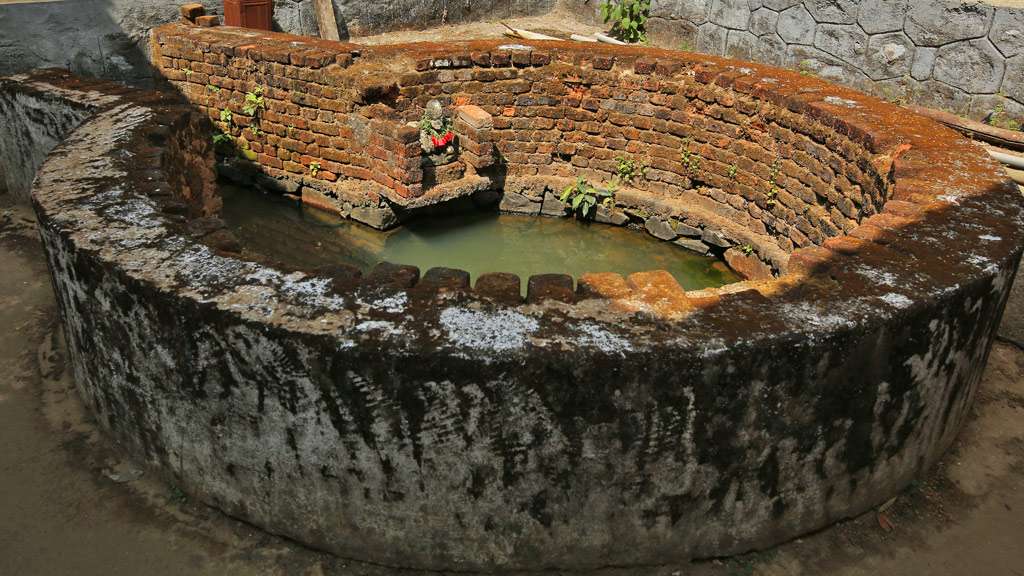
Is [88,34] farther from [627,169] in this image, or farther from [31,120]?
[627,169]

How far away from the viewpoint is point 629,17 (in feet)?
31.8

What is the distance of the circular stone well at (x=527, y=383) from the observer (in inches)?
102

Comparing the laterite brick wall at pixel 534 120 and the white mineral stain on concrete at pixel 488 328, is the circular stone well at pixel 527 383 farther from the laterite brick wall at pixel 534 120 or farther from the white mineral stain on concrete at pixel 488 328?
the laterite brick wall at pixel 534 120

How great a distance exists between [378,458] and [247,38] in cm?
477

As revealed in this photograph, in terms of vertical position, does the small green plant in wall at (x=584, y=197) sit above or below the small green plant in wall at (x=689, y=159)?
below

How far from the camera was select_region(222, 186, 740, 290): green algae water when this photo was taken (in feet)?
19.1

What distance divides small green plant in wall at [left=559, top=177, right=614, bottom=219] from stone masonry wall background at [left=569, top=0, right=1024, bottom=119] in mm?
2865

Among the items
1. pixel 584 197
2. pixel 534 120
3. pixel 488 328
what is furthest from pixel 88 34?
pixel 488 328

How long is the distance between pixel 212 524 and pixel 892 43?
6674 millimetres

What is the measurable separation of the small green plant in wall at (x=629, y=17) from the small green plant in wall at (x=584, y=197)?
152 inches

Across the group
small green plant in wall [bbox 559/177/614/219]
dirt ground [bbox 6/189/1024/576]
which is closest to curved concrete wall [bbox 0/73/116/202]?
dirt ground [bbox 6/189/1024/576]

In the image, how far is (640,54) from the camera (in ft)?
20.5

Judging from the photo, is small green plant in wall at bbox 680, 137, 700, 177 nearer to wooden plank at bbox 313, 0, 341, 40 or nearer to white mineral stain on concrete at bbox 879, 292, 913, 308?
white mineral stain on concrete at bbox 879, 292, 913, 308

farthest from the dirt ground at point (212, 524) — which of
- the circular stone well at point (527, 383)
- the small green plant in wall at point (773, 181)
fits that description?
the small green plant in wall at point (773, 181)
